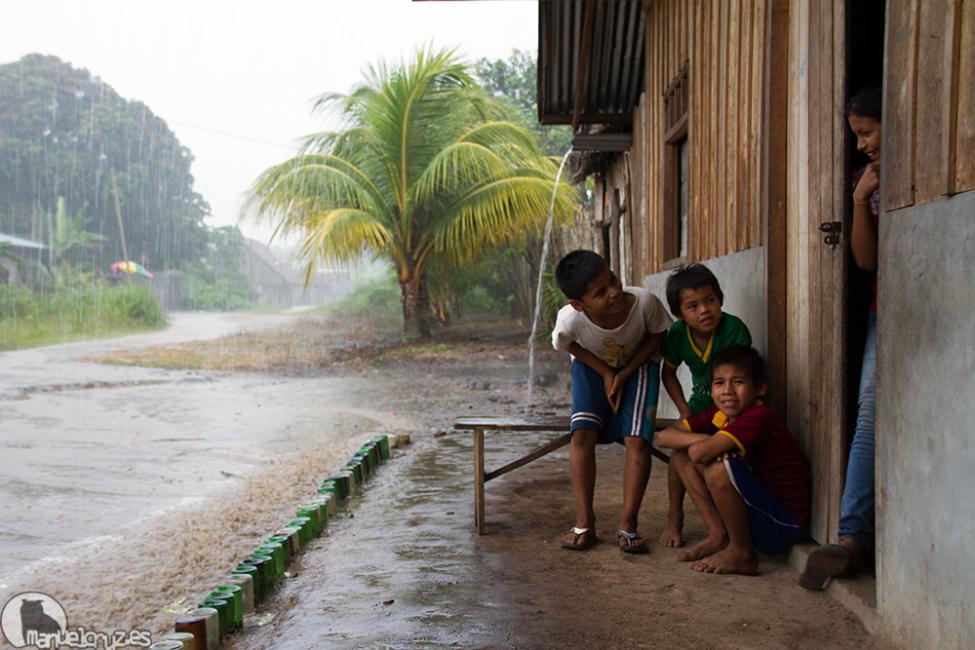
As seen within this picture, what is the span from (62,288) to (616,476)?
29.8m

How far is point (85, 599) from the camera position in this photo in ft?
13.9

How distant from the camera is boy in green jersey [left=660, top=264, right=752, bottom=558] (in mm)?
3693

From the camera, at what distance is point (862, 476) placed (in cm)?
309

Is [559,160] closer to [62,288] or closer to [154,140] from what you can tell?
[62,288]

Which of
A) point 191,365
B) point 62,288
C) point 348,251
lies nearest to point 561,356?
point 348,251

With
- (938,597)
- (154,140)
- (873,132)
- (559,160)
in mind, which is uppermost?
(154,140)

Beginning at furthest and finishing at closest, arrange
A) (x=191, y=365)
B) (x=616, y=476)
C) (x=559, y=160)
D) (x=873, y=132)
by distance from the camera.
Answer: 1. (x=559, y=160)
2. (x=191, y=365)
3. (x=616, y=476)
4. (x=873, y=132)

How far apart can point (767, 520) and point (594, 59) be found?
586cm

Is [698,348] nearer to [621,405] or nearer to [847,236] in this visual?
[621,405]

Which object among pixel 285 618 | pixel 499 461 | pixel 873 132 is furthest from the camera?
pixel 499 461

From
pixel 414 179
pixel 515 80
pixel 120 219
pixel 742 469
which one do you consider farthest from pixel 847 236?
pixel 120 219

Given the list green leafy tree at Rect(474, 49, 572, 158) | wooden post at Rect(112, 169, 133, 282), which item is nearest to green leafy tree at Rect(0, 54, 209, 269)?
wooden post at Rect(112, 169, 133, 282)

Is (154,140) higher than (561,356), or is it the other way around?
(154,140)

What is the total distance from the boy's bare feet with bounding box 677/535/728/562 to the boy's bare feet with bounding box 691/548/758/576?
137 mm
